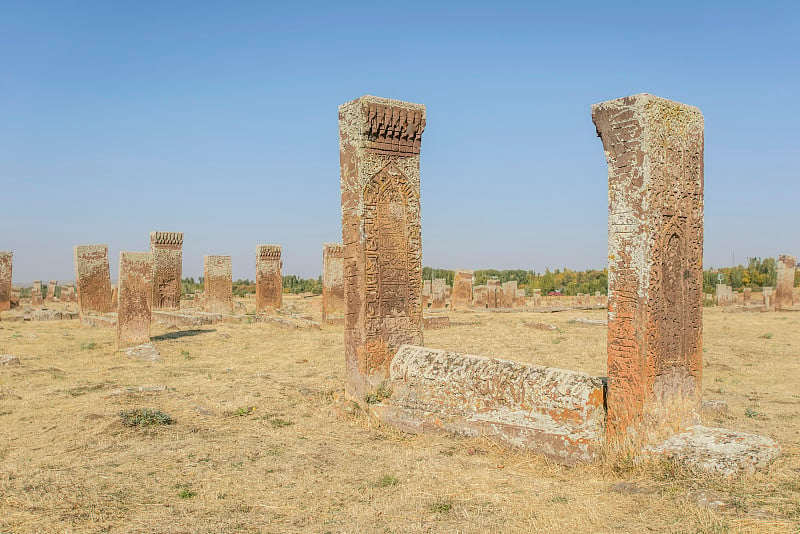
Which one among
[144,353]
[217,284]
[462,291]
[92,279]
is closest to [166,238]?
[217,284]

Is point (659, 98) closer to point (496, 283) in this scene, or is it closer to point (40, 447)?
point (40, 447)

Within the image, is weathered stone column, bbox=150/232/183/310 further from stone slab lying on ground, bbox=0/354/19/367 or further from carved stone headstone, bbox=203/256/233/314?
stone slab lying on ground, bbox=0/354/19/367

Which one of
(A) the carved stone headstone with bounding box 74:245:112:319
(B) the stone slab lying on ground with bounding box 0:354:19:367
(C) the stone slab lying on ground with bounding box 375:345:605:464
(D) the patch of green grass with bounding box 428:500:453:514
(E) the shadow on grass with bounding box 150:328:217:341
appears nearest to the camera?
(D) the patch of green grass with bounding box 428:500:453:514

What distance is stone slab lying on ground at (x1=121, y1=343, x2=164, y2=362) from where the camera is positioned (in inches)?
459

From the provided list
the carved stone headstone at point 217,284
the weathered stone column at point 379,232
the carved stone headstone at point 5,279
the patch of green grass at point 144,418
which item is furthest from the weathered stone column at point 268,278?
the patch of green grass at point 144,418

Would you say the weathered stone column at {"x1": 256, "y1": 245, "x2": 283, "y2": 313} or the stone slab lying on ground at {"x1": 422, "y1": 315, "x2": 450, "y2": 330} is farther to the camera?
the weathered stone column at {"x1": 256, "y1": 245, "x2": 283, "y2": 313}

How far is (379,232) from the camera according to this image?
7.40 meters

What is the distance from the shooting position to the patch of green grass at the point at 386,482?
4.79 meters

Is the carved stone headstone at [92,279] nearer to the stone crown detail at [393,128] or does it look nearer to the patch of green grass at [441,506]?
the stone crown detail at [393,128]

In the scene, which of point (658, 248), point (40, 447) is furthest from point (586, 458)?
point (40, 447)

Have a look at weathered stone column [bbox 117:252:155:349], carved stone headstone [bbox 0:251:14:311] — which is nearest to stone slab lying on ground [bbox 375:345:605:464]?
weathered stone column [bbox 117:252:155:349]

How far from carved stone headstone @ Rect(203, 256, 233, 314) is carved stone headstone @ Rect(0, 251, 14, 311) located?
7269 mm

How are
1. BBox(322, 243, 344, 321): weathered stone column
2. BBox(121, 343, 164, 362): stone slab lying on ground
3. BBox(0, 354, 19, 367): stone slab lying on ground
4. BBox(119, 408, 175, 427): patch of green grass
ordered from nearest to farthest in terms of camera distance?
BBox(119, 408, 175, 427): patch of green grass, BBox(0, 354, 19, 367): stone slab lying on ground, BBox(121, 343, 164, 362): stone slab lying on ground, BBox(322, 243, 344, 321): weathered stone column

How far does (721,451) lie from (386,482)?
95.0 inches
